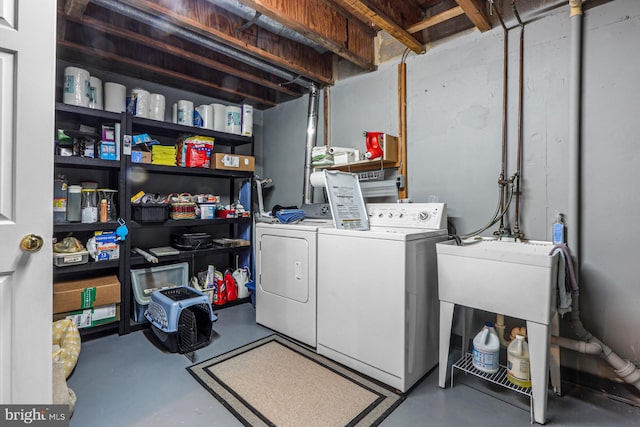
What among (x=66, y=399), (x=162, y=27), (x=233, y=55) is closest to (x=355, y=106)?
(x=233, y=55)

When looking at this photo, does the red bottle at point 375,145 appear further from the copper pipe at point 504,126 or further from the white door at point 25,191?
the white door at point 25,191

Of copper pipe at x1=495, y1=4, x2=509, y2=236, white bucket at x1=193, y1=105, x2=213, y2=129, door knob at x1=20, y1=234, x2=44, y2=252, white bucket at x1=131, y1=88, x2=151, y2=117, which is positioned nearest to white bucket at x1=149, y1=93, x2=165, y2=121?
white bucket at x1=131, y1=88, x2=151, y2=117

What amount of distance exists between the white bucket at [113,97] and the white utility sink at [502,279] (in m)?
2.85

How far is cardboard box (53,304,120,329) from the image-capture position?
231cm

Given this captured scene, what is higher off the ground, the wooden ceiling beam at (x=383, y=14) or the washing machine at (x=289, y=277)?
the wooden ceiling beam at (x=383, y=14)

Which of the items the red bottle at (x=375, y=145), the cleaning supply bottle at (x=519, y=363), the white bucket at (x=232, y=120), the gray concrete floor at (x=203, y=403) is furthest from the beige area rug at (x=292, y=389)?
the white bucket at (x=232, y=120)

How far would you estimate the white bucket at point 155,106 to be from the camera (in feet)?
9.49

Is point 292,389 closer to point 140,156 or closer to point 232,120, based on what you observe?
point 140,156

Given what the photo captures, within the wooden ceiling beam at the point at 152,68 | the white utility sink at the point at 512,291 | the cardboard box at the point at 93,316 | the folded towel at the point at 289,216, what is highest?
the wooden ceiling beam at the point at 152,68

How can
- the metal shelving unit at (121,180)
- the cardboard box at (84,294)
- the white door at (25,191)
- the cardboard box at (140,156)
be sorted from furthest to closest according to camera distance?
the cardboard box at (140,156), the metal shelving unit at (121,180), the cardboard box at (84,294), the white door at (25,191)

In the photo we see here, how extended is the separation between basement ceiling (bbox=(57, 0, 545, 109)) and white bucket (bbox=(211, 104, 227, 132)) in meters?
0.25

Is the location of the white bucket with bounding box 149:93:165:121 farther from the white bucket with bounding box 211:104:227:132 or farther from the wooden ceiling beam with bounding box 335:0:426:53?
the wooden ceiling beam with bounding box 335:0:426:53

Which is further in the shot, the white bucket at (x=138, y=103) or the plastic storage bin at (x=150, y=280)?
the white bucket at (x=138, y=103)

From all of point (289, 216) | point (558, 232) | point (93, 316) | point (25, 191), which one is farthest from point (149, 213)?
point (558, 232)
